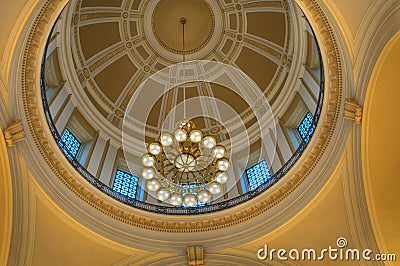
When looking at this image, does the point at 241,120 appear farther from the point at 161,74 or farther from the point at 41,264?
the point at 41,264

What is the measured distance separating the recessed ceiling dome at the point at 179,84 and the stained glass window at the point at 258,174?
0.16 feet

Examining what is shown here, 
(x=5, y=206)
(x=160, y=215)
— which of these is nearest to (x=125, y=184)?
(x=160, y=215)

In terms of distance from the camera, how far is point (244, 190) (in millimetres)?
15070

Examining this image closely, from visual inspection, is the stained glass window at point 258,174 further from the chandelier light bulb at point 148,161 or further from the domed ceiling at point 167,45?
the chandelier light bulb at point 148,161

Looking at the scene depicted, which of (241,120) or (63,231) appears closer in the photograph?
(63,231)

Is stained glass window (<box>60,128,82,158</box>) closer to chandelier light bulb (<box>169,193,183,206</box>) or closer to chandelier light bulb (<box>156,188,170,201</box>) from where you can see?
chandelier light bulb (<box>156,188,170,201</box>)

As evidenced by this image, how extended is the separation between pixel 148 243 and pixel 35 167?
3716 mm

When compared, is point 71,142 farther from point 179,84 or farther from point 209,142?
point 179,84

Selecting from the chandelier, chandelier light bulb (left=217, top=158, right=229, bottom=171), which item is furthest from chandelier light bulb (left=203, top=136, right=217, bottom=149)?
chandelier light bulb (left=217, top=158, right=229, bottom=171)

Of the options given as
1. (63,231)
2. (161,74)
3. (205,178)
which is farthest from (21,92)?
(161,74)

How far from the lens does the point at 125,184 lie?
15367 mm

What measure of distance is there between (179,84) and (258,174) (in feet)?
21.3

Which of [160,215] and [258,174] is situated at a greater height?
[258,174]

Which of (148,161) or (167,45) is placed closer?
(148,161)
